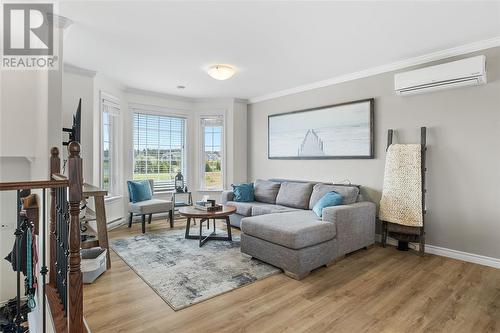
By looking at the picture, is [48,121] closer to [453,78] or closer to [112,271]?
[112,271]

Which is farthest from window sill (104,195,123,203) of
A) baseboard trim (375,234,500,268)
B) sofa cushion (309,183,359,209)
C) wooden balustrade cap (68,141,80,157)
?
baseboard trim (375,234,500,268)

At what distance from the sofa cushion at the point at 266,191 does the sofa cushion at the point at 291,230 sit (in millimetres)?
1353

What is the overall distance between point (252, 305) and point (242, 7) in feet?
8.47

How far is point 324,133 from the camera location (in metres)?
4.59

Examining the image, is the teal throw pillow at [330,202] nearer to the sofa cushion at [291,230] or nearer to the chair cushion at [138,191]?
the sofa cushion at [291,230]

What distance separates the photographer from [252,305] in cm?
227

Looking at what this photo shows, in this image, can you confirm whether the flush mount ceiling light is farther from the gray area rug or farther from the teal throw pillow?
the gray area rug

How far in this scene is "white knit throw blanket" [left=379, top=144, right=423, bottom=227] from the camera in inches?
133

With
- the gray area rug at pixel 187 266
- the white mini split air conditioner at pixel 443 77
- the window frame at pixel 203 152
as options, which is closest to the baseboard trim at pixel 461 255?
the white mini split air conditioner at pixel 443 77

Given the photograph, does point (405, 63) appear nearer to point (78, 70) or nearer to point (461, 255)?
point (461, 255)

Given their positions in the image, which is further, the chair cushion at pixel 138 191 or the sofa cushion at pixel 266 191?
the sofa cushion at pixel 266 191

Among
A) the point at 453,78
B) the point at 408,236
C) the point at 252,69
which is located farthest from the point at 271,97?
the point at 408,236

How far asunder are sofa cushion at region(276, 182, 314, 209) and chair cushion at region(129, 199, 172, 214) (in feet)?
6.45

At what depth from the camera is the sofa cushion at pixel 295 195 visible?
4.36 metres
